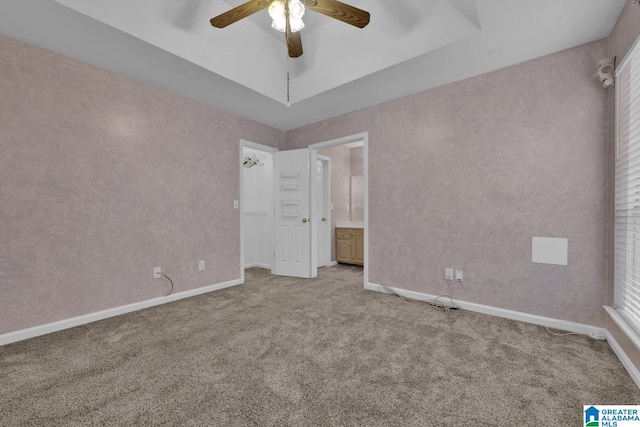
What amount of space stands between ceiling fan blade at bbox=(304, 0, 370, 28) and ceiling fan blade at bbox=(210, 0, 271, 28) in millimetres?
284

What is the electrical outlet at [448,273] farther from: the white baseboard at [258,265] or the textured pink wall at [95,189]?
the white baseboard at [258,265]

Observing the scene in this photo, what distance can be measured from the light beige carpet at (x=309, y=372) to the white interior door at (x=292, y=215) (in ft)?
5.53

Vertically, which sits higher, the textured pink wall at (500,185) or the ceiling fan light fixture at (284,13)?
the ceiling fan light fixture at (284,13)

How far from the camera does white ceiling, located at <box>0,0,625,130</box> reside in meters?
2.02

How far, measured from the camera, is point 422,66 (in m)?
2.65

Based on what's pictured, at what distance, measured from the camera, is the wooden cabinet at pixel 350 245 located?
5227 mm

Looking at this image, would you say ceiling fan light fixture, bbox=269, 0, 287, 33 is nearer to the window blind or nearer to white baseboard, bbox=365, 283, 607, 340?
the window blind

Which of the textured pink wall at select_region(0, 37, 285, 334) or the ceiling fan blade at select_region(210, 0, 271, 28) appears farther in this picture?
the textured pink wall at select_region(0, 37, 285, 334)

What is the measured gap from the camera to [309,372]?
5.80 feet

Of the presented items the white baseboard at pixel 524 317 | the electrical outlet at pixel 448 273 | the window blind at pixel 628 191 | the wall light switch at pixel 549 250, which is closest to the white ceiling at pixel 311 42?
the window blind at pixel 628 191

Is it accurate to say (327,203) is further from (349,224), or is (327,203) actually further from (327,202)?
(349,224)

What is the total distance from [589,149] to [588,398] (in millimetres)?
1898

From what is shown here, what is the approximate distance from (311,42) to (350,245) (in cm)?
346

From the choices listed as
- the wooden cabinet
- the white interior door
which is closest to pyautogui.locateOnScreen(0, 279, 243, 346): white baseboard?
the white interior door
